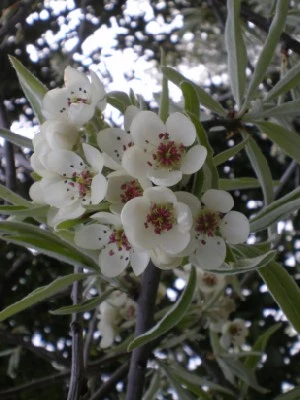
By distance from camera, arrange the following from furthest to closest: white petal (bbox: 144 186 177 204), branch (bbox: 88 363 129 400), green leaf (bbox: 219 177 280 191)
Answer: branch (bbox: 88 363 129 400), green leaf (bbox: 219 177 280 191), white petal (bbox: 144 186 177 204)

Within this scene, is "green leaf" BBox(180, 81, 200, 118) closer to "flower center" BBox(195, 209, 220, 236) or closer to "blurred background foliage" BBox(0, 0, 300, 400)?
"flower center" BBox(195, 209, 220, 236)

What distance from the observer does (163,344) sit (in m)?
1.19

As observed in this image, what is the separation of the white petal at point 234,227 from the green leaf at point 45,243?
0.17 metres

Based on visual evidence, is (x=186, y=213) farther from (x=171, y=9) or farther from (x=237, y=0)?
(x=171, y=9)

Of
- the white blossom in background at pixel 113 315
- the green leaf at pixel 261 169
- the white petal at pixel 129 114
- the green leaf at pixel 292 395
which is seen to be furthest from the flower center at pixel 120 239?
the white blossom in background at pixel 113 315

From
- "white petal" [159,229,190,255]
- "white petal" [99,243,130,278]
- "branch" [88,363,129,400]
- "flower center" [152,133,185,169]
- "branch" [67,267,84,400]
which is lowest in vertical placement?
"branch" [88,363,129,400]

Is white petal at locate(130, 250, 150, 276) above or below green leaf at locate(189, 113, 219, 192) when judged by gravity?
below

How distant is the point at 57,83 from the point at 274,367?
0.86 meters

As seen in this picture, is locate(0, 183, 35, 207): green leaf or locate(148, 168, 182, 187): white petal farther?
locate(0, 183, 35, 207): green leaf

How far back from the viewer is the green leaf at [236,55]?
2.68 feet

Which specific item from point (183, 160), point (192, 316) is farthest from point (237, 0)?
point (192, 316)

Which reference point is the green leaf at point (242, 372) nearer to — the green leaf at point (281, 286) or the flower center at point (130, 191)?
the green leaf at point (281, 286)

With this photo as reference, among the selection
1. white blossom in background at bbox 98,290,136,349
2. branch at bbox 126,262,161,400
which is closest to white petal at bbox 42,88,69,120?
branch at bbox 126,262,161,400

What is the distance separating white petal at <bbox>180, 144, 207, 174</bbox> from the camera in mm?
612
